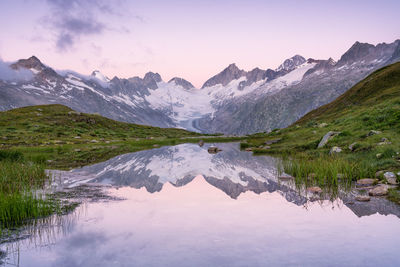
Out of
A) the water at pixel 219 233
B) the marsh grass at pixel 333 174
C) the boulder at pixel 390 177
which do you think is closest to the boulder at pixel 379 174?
the marsh grass at pixel 333 174

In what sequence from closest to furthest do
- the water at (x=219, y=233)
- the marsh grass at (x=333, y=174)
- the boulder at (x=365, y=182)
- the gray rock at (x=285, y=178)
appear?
the water at (x=219, y=233), the boulder at (x=365, y=182), the marsh grass at (x=333, y=174), the gray rock at (x=285, y=178)

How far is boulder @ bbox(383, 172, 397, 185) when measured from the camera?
19.0 metres

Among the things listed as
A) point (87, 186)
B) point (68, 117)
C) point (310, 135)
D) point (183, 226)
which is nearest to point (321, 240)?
point (183, 226)

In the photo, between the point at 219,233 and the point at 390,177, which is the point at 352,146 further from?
the point at 219,233

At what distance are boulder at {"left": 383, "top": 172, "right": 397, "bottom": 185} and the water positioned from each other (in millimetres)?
3673

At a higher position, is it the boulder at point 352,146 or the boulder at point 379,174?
the boulder at point 352,146

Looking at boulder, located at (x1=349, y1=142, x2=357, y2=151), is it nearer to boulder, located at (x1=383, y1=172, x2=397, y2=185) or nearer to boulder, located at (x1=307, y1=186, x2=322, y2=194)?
boulder, located at (x1=383, y1=172, x2=397, y2=185)

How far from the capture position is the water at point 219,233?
32.5 ft

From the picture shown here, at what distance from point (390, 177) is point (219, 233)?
1340cm

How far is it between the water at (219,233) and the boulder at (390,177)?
3673 millimetres

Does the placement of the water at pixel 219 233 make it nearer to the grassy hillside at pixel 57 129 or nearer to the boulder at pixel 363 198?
the boulder at pixel 363 198

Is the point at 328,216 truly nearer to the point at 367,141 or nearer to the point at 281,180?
the point at 281,180

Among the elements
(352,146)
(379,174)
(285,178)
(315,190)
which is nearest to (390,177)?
(379,174)

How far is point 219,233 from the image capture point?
12.2m
